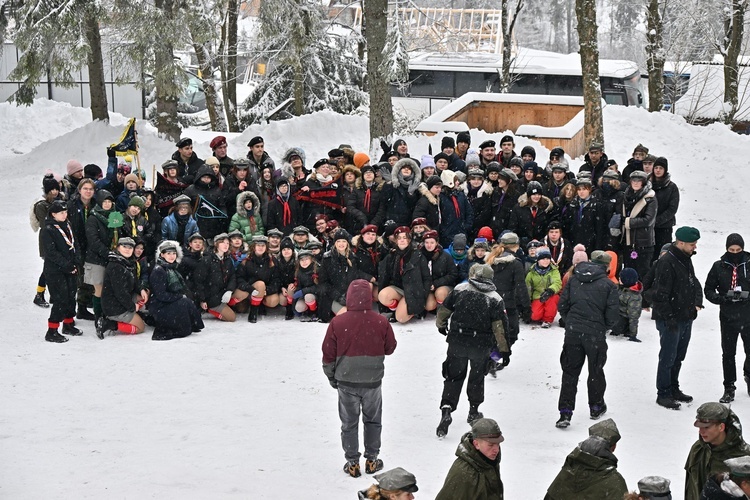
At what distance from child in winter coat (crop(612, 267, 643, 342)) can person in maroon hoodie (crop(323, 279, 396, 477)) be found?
452 cm

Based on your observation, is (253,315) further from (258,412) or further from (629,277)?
(629,277)

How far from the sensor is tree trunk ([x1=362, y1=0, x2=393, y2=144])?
18594 mm

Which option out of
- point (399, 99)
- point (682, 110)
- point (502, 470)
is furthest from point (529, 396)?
point (682, 110)

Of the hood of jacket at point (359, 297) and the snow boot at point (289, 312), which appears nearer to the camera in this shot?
the hood of jacket at point (359, 297)

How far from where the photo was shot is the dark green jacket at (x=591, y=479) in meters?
5.46

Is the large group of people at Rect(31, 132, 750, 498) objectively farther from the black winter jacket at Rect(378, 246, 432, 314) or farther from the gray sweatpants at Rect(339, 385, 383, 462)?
the gray sweatpants at Rect(339, 385, 383, 462)

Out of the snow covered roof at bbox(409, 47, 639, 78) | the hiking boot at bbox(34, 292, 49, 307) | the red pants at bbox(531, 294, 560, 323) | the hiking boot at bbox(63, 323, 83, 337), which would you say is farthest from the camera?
the snow covered roof at bbox(409, 47, 639, 78)

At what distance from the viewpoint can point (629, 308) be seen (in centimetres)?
1152

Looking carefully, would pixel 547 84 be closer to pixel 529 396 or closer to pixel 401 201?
pixel 401 201

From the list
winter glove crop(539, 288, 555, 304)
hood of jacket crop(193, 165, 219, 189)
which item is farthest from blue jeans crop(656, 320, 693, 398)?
hood of jacket crop(193, 165, 219, 189)

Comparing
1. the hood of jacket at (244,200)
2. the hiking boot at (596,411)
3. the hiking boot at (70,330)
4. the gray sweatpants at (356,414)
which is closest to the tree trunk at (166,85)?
the hood of jacket at (244,200)

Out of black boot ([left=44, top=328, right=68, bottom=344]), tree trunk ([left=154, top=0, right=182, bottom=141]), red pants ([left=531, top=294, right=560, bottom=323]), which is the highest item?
tree trunk ([left=154, top=0, right=182, bottom=141])

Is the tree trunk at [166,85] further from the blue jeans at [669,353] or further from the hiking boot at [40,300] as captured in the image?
the blue jeans at [669,353]

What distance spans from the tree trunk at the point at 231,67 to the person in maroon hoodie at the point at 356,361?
2315 cm
